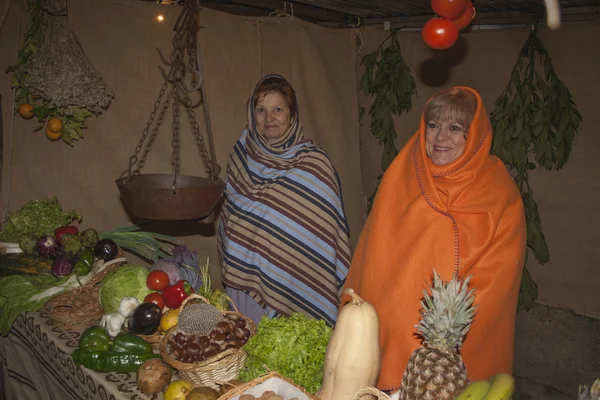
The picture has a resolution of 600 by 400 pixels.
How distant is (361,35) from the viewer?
18.4 ft

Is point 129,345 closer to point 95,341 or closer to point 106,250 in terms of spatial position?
point 95,341

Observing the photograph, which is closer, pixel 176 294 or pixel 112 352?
pixel 112 352

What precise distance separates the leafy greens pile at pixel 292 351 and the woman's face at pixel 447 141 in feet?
3.54

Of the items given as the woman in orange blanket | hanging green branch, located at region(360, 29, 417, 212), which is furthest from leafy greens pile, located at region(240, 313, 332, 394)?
hanging green branch, located at region(360, 29, 417, 212)

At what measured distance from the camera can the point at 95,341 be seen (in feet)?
7.68

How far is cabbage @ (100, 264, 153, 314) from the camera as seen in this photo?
2758 millimetres

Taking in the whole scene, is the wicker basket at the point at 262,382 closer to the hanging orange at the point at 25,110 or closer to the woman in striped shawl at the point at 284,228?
the woman in striped shawl at the point at 284,228

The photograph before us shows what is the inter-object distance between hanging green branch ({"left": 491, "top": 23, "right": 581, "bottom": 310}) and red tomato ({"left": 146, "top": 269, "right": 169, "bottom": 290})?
308cm

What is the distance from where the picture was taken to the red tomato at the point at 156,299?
8.66ft

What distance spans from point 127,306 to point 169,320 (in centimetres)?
32

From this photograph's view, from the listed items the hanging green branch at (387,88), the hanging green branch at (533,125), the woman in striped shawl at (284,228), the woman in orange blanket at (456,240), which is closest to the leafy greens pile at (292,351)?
the woman in orange blanket at (456,240)

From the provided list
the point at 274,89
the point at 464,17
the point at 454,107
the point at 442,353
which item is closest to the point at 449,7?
the point at 464,17

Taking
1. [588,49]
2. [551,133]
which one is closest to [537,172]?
[551,133]

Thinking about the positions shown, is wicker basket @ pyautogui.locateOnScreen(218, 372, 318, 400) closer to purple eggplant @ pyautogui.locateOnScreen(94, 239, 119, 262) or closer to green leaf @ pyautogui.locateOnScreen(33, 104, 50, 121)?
purple eggplant @ pyautogui.locateOnScreen(94, 239, 119, 262)
